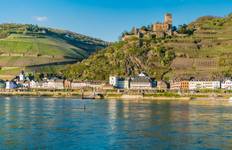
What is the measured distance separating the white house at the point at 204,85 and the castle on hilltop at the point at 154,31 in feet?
88.4

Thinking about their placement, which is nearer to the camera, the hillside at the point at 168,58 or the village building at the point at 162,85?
the village building at the point at 162,85

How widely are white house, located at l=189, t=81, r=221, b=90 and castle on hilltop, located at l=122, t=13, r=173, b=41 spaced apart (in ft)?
88.4

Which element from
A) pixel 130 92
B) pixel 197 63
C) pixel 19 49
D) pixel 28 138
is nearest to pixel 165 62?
pixel 197 63

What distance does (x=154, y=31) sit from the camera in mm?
154500

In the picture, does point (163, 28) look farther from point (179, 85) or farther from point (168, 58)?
point (179, 85)

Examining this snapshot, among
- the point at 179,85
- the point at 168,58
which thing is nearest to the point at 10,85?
the point at 168,58

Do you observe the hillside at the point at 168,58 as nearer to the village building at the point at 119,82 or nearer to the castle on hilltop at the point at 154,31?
the castle on hilltop at the point at 154,31

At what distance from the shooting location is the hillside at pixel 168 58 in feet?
427

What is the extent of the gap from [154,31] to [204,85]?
34740mm

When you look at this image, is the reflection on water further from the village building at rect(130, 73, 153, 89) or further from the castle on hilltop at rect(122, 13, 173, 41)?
the castle on hilltop at rect(122, 13, 173, 41)

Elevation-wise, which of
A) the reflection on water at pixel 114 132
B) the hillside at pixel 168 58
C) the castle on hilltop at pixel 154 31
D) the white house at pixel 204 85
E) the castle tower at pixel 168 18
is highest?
Answer: the castle tower at pixel 168 18

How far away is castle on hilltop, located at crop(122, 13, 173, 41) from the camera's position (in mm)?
151288

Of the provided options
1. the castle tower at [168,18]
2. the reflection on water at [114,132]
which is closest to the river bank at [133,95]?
the castle tower at [168,18]

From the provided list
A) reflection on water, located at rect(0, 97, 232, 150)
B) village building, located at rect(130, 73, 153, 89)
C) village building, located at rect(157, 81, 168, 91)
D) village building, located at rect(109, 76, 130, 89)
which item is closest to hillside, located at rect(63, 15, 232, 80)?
village building, located at rect(157, 81, 168, 91)
